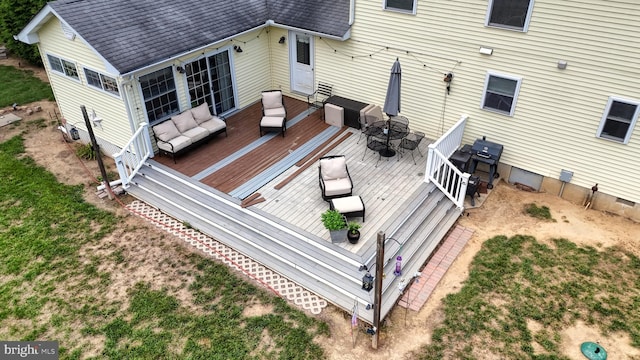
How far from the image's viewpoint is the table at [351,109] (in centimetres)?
1426

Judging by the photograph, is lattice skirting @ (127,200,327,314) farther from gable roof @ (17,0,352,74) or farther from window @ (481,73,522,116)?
window @ (481,73,522,116)

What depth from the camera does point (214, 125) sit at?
13789mm

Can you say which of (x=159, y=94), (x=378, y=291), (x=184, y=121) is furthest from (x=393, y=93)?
(x=159, y=94)

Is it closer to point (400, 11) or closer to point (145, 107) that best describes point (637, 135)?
point (400, 11)

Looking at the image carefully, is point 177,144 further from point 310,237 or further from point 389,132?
point 389,132

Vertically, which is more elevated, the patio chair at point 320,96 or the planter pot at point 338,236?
the patio chair at point 320,96

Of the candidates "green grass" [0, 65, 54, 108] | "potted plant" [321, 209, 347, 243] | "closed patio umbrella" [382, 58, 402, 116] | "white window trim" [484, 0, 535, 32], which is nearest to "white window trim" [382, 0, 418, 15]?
"closed patio umbrella" [382, 58, 402, 116]

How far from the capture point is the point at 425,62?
12898 mm

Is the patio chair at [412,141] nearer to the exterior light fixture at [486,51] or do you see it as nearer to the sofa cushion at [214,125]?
the exterior light fixture at [486,51]

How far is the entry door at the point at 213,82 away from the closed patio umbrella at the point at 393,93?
564 cm

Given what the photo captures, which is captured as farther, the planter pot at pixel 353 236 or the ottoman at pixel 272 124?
the ottoman at pixel 272 124

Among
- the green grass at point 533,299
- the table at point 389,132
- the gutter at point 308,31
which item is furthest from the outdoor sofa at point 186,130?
the green grass at point 533,299

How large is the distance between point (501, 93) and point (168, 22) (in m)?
9.46

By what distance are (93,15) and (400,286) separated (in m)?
10.5
